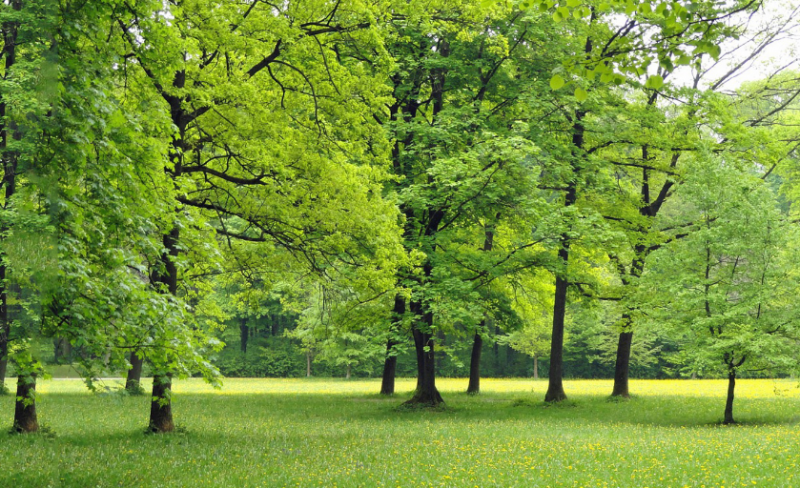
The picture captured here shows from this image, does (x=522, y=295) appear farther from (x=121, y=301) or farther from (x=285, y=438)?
(x=121, y=301)

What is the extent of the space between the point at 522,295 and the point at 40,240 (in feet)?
84.9

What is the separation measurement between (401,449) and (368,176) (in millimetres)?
6515

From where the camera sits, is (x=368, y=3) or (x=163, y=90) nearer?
(x=163, y=90)

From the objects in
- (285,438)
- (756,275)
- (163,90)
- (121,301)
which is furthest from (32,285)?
(756,275)

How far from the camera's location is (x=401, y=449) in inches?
528

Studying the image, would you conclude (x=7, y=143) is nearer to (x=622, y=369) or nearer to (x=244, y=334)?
(x=622, y=369)

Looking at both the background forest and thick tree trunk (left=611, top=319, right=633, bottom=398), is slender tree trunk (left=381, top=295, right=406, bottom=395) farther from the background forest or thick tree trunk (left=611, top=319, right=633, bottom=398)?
thick tree trunk (left=611, top=319, right=633, bottom=398)

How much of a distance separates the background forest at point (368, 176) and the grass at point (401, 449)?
4.46 ft

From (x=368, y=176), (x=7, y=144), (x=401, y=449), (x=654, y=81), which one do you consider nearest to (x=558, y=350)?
(x=368, y=176)

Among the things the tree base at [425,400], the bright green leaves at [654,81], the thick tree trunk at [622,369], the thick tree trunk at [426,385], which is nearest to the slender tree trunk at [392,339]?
the thick tree trunk at [426,385]

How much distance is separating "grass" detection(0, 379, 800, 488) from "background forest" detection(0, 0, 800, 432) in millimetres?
1359

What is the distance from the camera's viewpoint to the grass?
10.4m

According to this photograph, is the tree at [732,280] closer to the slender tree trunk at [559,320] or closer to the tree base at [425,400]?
the slender tree trunk at [559,320]

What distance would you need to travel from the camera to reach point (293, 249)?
1653 centimetres
